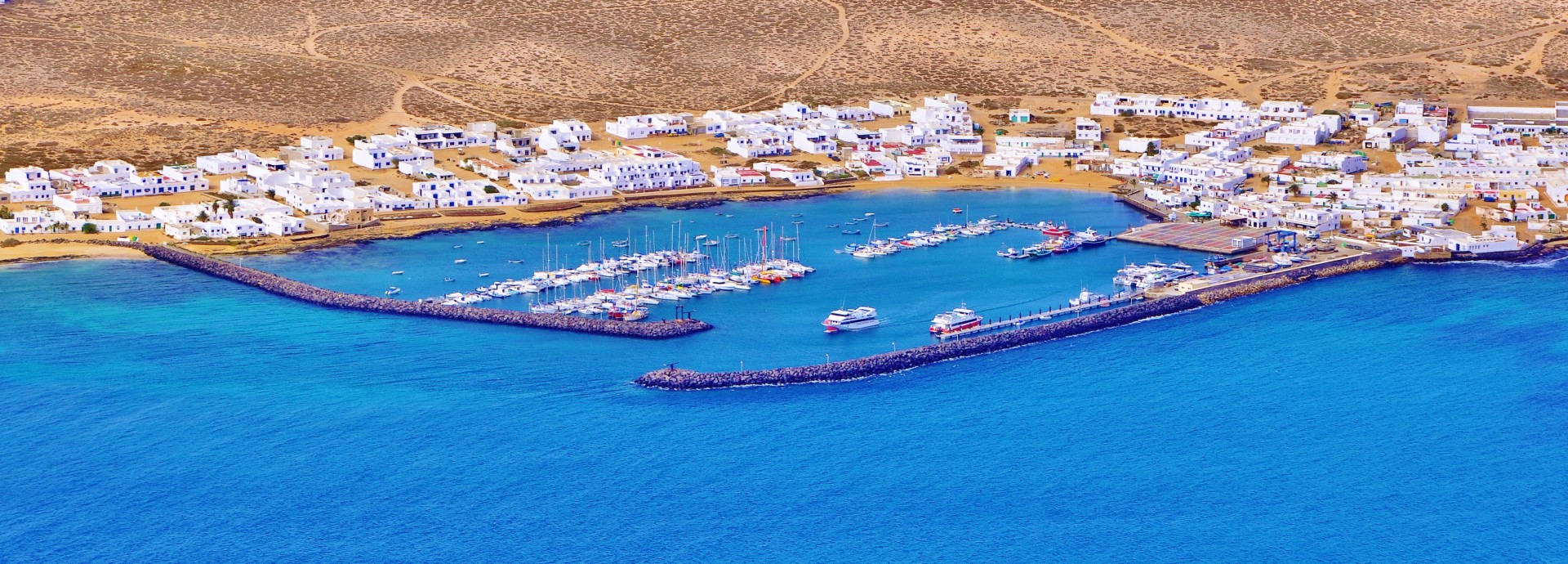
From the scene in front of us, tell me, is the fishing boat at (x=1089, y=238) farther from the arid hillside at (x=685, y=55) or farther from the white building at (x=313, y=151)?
the arid hillside at (x=685, y=55)

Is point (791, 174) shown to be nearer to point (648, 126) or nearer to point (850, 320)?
point (648, 126)

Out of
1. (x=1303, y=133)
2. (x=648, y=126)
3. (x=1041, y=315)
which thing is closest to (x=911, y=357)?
(x=1041, y=315)

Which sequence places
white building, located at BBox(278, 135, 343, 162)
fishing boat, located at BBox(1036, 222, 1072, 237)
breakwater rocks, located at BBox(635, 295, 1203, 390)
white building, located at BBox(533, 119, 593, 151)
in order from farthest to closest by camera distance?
white building, located at BBox(533, 119, 593, 151) < white building, located at BBox(278, 135, 343, 162) < fishing boat, located at BBox(1036, 222, 1072, 237) < breakwater rocks, located at BBox(635, 295, 1203, 390)

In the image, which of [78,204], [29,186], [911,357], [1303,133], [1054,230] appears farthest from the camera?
[1303,133]

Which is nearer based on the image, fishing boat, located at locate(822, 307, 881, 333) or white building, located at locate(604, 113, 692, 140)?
fishing boat, located at locate(822, 307, 881, 333)

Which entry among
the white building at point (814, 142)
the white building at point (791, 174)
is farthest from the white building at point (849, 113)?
the white building at point (791, 174)

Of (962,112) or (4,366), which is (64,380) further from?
(962,112)

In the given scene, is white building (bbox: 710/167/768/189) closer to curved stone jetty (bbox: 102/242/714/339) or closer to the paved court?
the paved court

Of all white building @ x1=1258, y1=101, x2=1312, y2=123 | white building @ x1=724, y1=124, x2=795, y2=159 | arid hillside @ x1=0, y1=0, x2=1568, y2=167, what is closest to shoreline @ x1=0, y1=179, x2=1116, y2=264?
white building @ x1=724, y1=124, x2=795, y2=159
